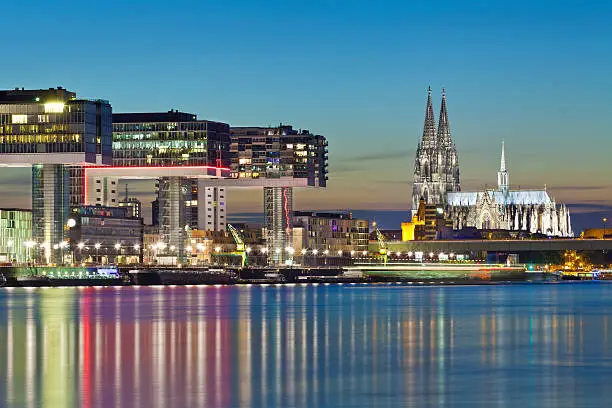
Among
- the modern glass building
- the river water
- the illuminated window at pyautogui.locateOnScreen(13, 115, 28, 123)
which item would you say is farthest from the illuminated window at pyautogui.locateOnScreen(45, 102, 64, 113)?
the river water

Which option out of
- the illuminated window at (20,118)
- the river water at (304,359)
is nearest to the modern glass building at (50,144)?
the illuminated window at (20,118)

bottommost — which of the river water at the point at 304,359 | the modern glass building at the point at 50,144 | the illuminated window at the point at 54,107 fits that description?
the river water at the point at 304,359

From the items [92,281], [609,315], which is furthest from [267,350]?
[92,281]

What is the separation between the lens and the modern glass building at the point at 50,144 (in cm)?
19200

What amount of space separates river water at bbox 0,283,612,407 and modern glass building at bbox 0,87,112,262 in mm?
92358

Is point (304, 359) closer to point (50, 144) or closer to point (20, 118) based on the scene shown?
point (50, 144)

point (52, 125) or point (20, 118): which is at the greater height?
point (20, 118)

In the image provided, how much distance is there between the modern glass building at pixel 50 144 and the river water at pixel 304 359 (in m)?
92.4

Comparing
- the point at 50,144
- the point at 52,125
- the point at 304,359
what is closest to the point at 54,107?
the point at 52,125

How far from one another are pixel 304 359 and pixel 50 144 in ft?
458

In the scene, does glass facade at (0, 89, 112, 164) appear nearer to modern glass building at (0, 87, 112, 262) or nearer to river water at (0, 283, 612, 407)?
modern glass building at (0, 87, 112, 262)

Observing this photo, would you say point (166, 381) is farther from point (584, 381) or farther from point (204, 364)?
point (584, 381)

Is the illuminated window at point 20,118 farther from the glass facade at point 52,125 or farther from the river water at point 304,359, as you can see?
the river water at point 304,359

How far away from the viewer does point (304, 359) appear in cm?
5825
